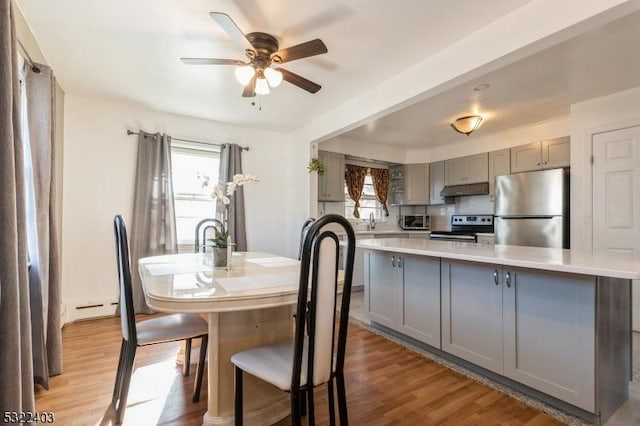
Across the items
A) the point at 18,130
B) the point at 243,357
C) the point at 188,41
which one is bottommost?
the point at 243,357

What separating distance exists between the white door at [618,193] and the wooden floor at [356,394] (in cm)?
244

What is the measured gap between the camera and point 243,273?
1.69m

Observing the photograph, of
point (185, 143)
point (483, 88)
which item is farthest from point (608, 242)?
point (185, 143)

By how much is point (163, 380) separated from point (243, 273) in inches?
44.1

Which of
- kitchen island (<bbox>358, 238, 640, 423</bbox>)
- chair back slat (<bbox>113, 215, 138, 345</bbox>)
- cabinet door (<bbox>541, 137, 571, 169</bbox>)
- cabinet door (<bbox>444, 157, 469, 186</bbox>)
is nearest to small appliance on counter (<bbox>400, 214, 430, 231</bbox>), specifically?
cabinet door (<bbox>444, 157, 469, 186</bbox>)

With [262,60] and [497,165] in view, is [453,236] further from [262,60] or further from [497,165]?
[262,60]

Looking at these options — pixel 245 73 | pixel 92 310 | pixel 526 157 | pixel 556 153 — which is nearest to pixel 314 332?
pixel 245 73

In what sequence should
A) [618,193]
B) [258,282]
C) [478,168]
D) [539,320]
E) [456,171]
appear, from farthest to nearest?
[456,171]
[478,168]
[618,193]
[539,320]
[258,282]

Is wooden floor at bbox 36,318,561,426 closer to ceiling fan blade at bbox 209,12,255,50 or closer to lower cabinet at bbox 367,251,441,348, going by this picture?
lower cabinet at bbox 367,251,441,348

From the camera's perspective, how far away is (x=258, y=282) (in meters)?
1.42

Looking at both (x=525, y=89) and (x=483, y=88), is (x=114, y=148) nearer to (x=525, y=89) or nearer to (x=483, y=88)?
(x=483, y=88)

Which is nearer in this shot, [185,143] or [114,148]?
[114,148]

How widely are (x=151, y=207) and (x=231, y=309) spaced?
301 cm

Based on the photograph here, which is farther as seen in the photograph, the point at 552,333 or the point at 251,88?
the point at 251,88
